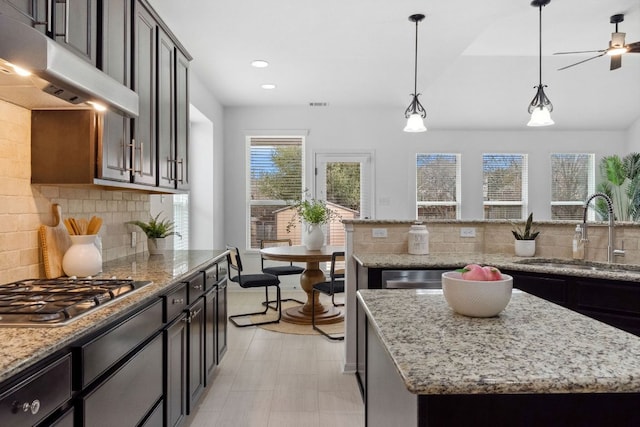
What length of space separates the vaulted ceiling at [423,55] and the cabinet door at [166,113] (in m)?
0.41

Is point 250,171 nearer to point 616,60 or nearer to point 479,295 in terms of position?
point 616,60

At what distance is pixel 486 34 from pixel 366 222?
2.25m

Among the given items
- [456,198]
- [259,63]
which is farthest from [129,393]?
[456,198]

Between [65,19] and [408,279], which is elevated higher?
[65,19]

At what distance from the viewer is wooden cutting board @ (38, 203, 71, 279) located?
2.02 metres

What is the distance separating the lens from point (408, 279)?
277 cm

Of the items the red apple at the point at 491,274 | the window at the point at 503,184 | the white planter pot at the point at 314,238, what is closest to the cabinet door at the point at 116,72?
the red apple at the point at 491,274

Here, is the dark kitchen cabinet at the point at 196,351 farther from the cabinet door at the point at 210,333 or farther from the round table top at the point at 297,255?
the round table top at the point at 297,255

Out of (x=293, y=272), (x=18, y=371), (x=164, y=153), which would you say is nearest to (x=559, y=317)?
(x=18, y=371)

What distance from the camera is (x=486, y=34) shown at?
407cm

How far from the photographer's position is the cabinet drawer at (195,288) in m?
2.34

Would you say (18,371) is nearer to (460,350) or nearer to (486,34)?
(460,350)

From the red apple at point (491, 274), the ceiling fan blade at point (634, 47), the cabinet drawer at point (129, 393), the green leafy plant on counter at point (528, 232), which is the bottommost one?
the cabinet drawer at point (129, 393)

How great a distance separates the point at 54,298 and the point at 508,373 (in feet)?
4.71
